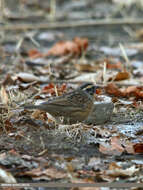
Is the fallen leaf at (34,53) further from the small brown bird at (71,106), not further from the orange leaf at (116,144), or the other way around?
the orange leaf at (116,144)

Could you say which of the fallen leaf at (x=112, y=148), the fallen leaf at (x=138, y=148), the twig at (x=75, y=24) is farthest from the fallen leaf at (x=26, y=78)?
the twig at (x=75, y=24)

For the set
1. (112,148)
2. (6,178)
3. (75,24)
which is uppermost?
(75,24)

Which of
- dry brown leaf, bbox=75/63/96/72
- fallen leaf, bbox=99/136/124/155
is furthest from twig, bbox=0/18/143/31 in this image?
fallen leaf, bbox=99/136/124/155

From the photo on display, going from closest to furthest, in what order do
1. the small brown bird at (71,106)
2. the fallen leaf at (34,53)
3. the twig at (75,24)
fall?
1. the small brown bird at (71,106)
2. the fallen leaf at (34,53)
3. the twig at (75,24)

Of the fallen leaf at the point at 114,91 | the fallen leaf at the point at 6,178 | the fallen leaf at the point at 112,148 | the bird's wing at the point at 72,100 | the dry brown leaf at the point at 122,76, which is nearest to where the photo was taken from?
the fallen leaf at the point at 6,178

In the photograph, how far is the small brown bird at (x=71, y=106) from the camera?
614cm

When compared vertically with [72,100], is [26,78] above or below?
below

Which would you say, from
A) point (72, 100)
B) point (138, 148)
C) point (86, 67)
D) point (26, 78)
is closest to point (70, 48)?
point (86, 67)

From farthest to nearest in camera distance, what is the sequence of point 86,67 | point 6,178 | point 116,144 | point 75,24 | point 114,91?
point 75,24 < point 86,67 < point 114,91 < point 116,144 < point 6,178

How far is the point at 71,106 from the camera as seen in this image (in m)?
6.39

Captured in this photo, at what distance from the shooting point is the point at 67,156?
5094mm

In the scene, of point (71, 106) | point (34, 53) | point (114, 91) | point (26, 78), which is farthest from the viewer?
point (34, 53)

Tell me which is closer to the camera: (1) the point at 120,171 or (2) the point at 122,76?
(1) the point at 120,171

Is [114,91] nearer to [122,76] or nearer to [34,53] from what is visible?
[122,76]
